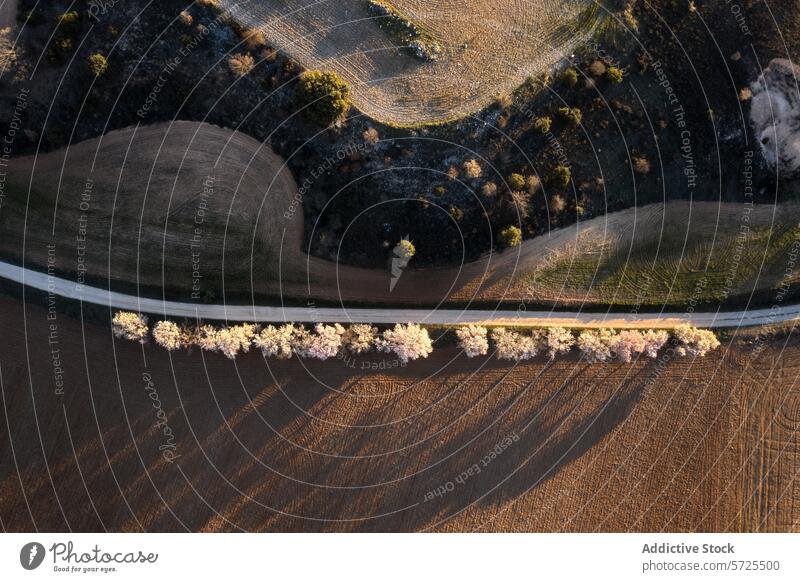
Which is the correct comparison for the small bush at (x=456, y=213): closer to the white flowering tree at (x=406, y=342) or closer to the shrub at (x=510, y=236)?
the shrub at (x=510, y=236)

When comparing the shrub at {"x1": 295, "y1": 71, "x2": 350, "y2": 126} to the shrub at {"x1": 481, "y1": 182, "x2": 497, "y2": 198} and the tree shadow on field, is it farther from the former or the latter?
the tree shadow on field

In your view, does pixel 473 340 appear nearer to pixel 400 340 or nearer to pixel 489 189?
pixel 400 340

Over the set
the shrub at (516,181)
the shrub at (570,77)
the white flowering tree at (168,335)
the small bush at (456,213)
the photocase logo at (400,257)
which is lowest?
the white flowering tree at (168,335)

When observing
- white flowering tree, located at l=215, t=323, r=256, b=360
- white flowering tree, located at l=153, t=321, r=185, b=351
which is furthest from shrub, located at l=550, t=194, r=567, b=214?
white flowering tree, located at l=153, t=321, r=185, b=351

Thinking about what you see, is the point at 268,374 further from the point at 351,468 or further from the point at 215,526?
the point at 215,526

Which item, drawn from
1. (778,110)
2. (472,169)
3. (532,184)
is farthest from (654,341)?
(778,110)

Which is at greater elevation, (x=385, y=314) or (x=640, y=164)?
(x=640, y=164)
